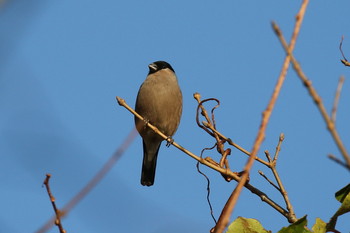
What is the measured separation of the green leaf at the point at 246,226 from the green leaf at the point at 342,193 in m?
0.38

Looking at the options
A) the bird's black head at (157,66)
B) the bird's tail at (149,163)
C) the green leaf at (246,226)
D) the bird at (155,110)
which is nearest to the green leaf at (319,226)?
the green leaf at (246,226)

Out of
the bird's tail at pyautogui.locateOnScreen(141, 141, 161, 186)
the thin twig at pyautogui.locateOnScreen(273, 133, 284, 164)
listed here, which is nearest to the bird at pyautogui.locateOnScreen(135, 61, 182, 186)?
the bird's tail at pyautogui.locateOnScreen(141, 141, 161, 186)

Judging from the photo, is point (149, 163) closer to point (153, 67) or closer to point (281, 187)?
point (153, 67)

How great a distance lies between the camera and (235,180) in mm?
2629

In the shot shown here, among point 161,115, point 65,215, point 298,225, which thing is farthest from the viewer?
point 161,115

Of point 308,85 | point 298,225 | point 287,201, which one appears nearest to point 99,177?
point 308,85

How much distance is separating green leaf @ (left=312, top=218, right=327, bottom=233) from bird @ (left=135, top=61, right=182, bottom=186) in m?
3.52

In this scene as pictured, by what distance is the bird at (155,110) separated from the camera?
5.89m

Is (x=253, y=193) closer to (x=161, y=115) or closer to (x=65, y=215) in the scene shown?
(x=65, y=215)

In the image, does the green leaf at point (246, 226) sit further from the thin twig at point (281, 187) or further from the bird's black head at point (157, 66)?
the bird's black head at point (157, 66)

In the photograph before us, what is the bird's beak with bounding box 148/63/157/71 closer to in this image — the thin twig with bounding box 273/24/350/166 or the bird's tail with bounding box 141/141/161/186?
the bird's tail with bounding box 141/141/161/186

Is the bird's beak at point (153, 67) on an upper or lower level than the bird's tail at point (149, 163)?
upper

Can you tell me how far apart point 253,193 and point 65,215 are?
5.04 feet

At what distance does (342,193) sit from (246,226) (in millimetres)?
455
